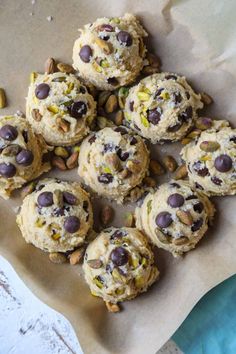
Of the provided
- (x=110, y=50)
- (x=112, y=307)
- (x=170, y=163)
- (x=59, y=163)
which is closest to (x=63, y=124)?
(x=59, y=163)

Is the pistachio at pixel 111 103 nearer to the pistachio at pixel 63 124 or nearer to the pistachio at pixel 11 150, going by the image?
the pistachio at pixel 63 124

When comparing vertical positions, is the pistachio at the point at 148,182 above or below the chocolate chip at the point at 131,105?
below

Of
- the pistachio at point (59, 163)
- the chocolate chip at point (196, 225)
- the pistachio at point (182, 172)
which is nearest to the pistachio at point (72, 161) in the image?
the pistachio at point (59, 163)

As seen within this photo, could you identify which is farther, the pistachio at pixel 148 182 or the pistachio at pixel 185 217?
the pistachio at pixel 148 182

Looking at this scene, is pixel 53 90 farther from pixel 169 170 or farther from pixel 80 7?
pixel 169 170

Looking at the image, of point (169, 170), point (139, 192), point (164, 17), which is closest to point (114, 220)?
point (139, 192)

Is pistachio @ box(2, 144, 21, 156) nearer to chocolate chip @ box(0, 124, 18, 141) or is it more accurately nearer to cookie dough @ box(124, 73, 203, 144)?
chocolate chip @ box(0, 124, 18, 141)

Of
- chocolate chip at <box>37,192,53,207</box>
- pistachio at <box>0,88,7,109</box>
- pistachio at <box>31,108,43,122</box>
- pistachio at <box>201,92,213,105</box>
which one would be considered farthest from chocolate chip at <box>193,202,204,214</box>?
pistachio at <box>0,88,7,109</box>

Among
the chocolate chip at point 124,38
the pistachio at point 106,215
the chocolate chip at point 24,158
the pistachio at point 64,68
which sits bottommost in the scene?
the pistachio at point 106,215
